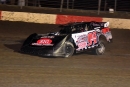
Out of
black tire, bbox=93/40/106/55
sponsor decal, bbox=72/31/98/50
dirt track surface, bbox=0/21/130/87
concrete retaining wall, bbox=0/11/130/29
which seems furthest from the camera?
concrete retaining wall, bbox=0/11/130/29

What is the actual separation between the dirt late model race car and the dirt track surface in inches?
8.2

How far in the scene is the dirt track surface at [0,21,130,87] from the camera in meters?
7.71

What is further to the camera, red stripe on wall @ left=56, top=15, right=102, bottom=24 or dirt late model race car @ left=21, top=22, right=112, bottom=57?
red stripe on wall @ left=56, top=15, right=102, bottom=24

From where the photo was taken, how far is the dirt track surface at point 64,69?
25.3ft

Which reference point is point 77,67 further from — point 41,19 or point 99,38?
point 41,19

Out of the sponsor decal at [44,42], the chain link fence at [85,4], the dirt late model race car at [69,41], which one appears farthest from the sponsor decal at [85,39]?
the chain link fence at [85,4]

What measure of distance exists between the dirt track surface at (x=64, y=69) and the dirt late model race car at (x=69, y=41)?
8.2 inches

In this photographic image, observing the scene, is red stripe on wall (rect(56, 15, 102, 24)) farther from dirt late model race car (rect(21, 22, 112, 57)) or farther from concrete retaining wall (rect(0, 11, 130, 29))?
dirt late model race car (rect(21, 22, 112, 57))

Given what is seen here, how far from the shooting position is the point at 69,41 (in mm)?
10711

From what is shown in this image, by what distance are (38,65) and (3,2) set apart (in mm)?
11862

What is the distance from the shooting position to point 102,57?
11383 mm

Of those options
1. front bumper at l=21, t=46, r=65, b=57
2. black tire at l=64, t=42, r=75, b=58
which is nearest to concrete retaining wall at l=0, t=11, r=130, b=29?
black tire at l=64, t=42, r=75, b=58

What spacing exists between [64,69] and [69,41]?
173 centimetres

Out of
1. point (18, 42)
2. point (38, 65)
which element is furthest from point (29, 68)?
point (18, 42)
